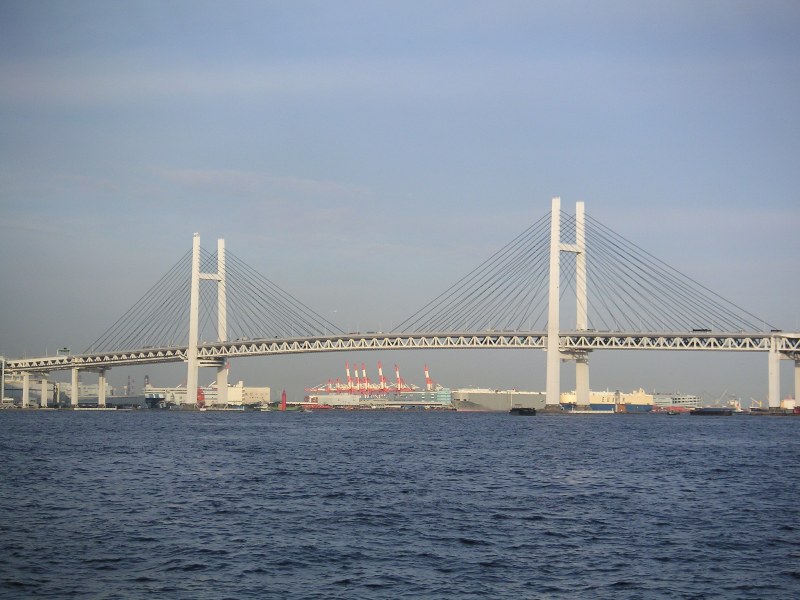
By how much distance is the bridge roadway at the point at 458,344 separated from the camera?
83500 mm

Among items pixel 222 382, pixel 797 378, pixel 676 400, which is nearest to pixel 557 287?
pixel 797 378

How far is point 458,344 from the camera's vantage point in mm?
89438

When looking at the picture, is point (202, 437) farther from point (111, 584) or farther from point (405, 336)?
point (405, 336)

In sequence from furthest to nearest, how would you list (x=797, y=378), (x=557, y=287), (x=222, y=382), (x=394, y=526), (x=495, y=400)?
(x=495, y=400)
(x=222, y=382)
(x=797, y=378)
(x=557, y=287)
(x=394, y=526)

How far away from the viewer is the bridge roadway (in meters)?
83.5

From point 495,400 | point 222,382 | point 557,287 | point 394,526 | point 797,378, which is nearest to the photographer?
point 394,526

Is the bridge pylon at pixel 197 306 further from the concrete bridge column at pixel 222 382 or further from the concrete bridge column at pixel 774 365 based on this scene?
the concrete bridge column at pixel 774 365

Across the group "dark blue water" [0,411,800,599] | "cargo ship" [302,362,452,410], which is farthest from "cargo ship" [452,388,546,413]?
"dark blue water" [0,411,800,599]

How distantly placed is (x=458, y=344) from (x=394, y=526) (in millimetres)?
69414

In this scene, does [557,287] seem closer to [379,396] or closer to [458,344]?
[458,344]

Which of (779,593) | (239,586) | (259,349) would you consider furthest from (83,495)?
(259,349)

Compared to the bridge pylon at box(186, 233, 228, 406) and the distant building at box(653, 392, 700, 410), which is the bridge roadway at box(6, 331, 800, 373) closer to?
the bridge pylon at box(186, 233, 228, 406)

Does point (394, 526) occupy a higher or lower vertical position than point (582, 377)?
lower

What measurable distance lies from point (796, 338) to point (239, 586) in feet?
275
